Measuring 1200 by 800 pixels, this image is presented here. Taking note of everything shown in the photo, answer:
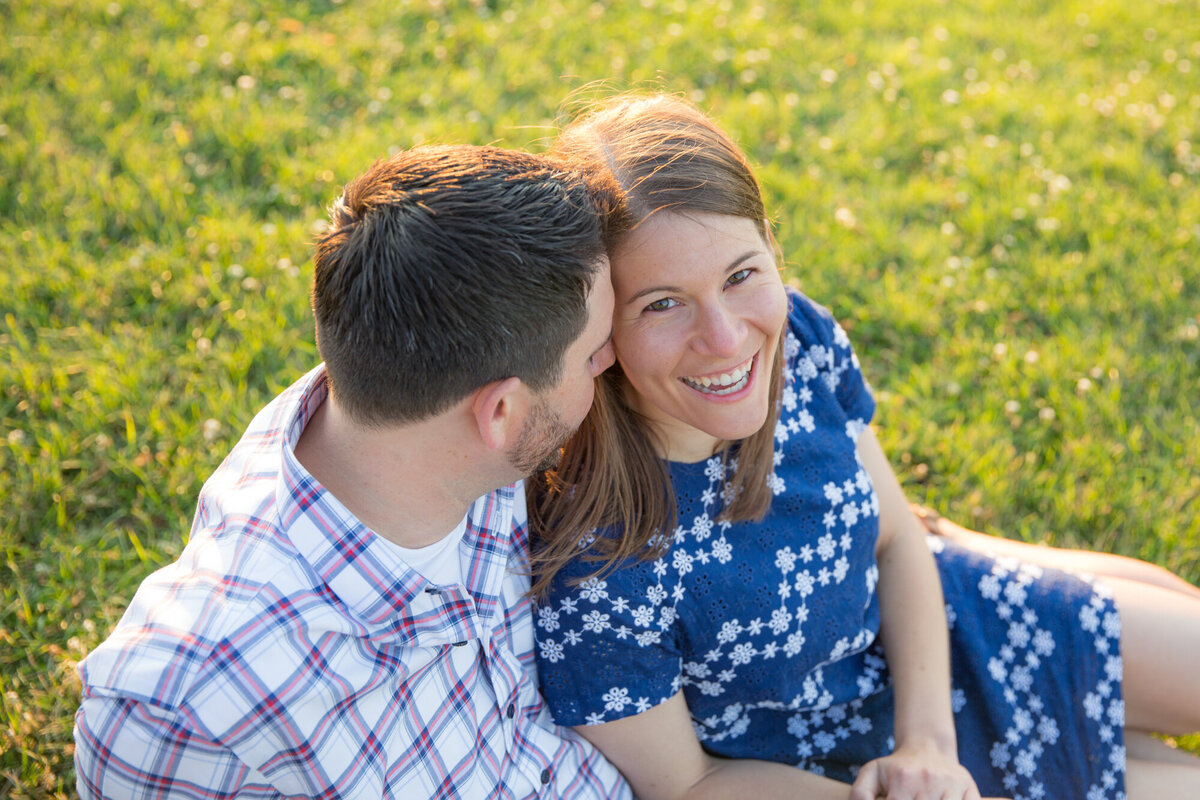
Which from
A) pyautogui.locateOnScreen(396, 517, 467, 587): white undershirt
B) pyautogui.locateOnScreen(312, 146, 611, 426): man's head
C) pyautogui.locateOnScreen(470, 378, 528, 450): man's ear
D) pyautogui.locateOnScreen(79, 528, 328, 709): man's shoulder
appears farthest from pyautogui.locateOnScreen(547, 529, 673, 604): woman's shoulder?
pyautogui.locateOnScreen(79, 528, 328, 709): man's shoulder

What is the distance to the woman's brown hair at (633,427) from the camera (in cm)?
201

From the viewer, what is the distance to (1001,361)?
397 centimetres

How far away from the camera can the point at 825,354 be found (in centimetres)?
257

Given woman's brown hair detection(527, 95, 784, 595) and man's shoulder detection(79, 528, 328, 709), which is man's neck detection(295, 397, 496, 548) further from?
woman's brown hair detection(527, 95, 784, 595)

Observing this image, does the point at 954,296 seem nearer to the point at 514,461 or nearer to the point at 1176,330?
the point at 1176,330

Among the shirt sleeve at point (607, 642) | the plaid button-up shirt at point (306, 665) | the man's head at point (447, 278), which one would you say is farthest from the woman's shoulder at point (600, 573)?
the man's head at point (447, 278)

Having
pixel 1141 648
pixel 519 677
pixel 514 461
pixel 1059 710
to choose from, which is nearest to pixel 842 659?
pixel 1059 710

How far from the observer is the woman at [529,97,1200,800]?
207 centimetres

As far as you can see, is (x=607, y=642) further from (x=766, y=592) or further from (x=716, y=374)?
(x=716, y=374)

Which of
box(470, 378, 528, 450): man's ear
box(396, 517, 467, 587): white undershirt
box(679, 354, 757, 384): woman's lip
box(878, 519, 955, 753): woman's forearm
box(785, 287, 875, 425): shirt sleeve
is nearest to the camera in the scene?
box(470, 378, 528, 450): man's ear

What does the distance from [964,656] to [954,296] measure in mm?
2116

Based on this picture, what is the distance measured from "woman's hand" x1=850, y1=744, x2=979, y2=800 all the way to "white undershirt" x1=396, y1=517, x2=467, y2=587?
1.09 metres

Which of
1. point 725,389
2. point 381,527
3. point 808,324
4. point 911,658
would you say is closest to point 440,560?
point 381,527

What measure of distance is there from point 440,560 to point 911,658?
1324 mm
